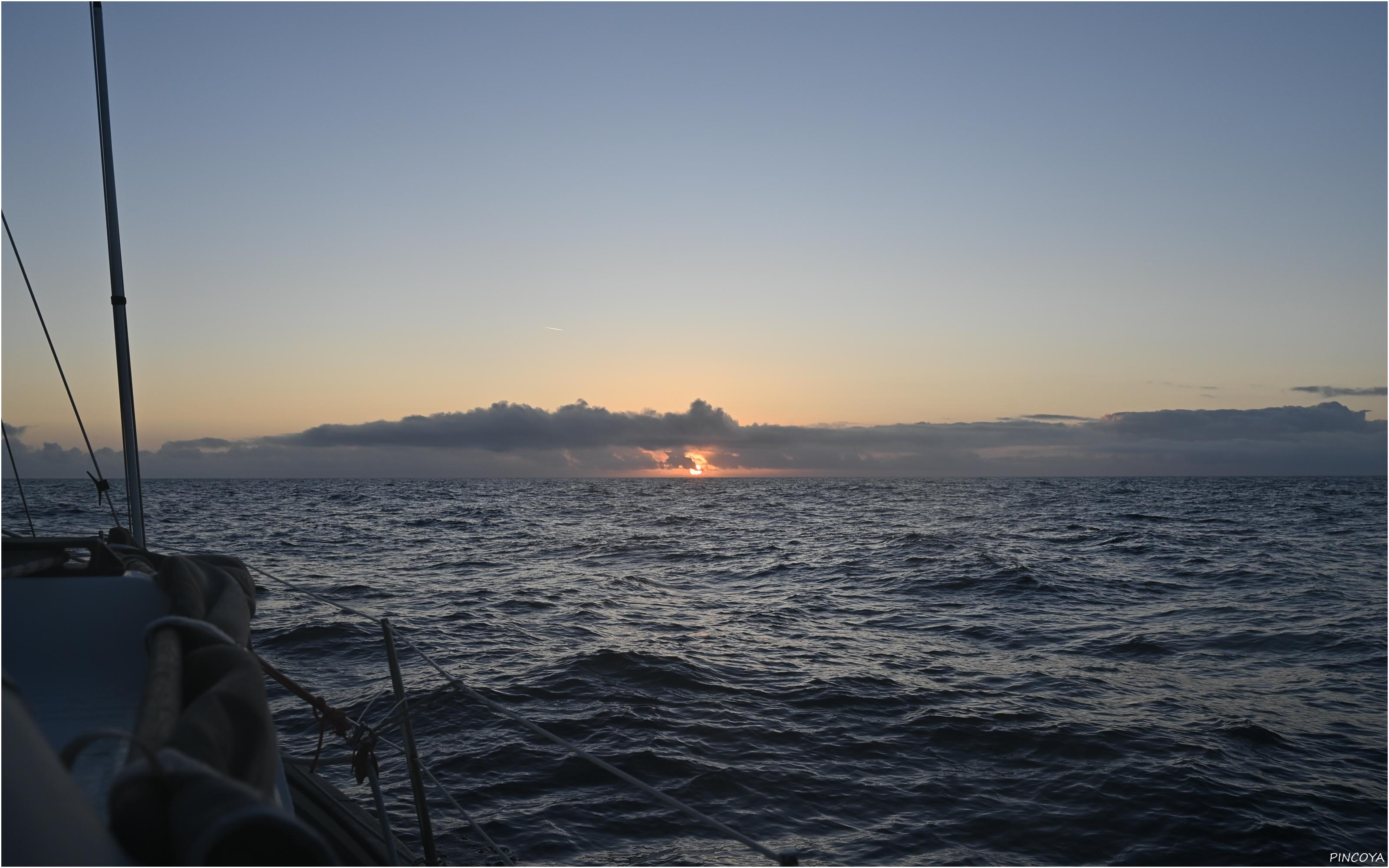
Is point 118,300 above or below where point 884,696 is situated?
above

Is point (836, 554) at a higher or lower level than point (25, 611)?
lower

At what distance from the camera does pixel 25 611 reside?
4395mm

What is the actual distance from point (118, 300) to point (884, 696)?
10345mm

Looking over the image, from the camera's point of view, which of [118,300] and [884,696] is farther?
[884,696]

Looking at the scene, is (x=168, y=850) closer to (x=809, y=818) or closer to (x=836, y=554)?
(x=809, y=818)

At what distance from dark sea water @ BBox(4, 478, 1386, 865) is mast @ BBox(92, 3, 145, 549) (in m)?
3.35

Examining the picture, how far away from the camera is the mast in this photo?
307 inches

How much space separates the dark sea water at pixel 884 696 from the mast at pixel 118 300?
11.0 ft

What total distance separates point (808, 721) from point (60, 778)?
9.41 meters

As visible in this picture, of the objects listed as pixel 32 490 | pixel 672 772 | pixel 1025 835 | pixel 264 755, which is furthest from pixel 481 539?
pixel 32 490

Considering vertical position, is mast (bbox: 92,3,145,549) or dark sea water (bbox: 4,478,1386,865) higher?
mast (bbox: 92,3,145,549)

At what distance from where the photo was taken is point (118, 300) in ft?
26.4

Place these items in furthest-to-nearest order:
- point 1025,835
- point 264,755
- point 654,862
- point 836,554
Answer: point 836,554
point 1025,835
point 654,862
point 264,755

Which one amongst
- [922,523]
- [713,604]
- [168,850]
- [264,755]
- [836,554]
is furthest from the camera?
[922,523]
